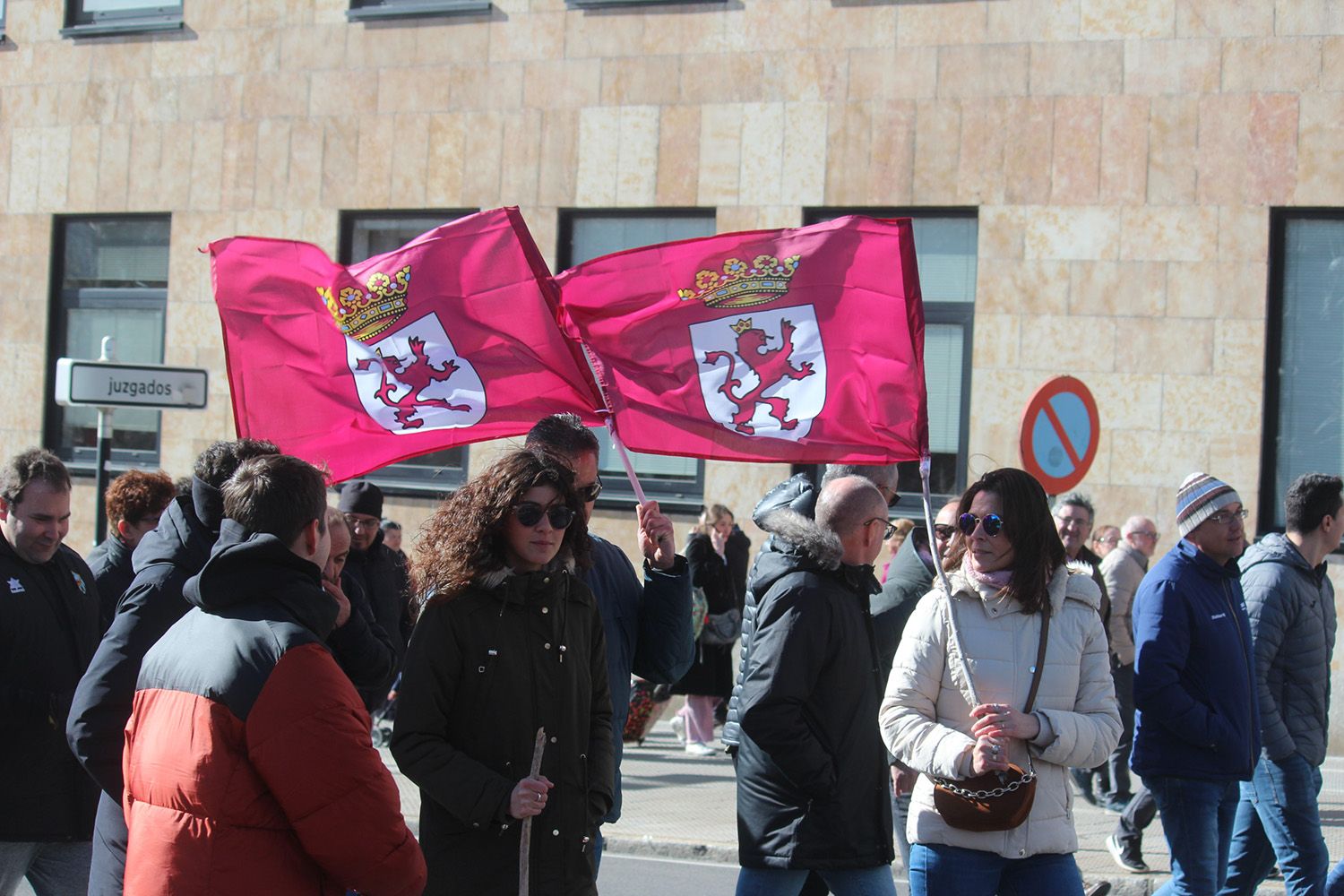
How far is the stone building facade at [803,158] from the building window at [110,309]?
70 millimetres

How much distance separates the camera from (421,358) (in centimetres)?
576

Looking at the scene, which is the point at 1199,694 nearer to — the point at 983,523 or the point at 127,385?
the point at 983,523

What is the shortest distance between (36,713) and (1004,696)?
2908 millimetres

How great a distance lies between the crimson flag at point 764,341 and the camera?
18.2 ft

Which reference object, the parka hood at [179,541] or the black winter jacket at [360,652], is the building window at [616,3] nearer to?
the black winter jacket at [360,652]

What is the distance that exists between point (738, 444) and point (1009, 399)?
7876 millimetres

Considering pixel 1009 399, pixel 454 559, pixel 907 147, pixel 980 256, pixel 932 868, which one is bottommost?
pixel 932 868

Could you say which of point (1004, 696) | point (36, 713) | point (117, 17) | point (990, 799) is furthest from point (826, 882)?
point (117, 17)

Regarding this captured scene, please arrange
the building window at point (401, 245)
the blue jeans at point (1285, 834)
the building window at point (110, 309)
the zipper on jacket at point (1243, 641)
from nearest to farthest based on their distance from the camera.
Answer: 1. the zipper on jacket at point (1243, 641)
2. the blue jeans at point (1285, 834)
3. the building window at point (401, 245)
4. the building window at point (110, 309)

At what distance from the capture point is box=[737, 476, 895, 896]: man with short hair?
4945 mm

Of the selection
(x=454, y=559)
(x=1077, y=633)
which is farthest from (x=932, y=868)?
(x=454, y=559)

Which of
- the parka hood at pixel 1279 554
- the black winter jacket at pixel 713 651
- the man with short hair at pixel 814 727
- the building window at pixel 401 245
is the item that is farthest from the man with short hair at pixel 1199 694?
the building window at pixel 401 245

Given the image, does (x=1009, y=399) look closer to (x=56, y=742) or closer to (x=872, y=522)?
(x=872, y=522)

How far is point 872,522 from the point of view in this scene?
5281 millimetres
